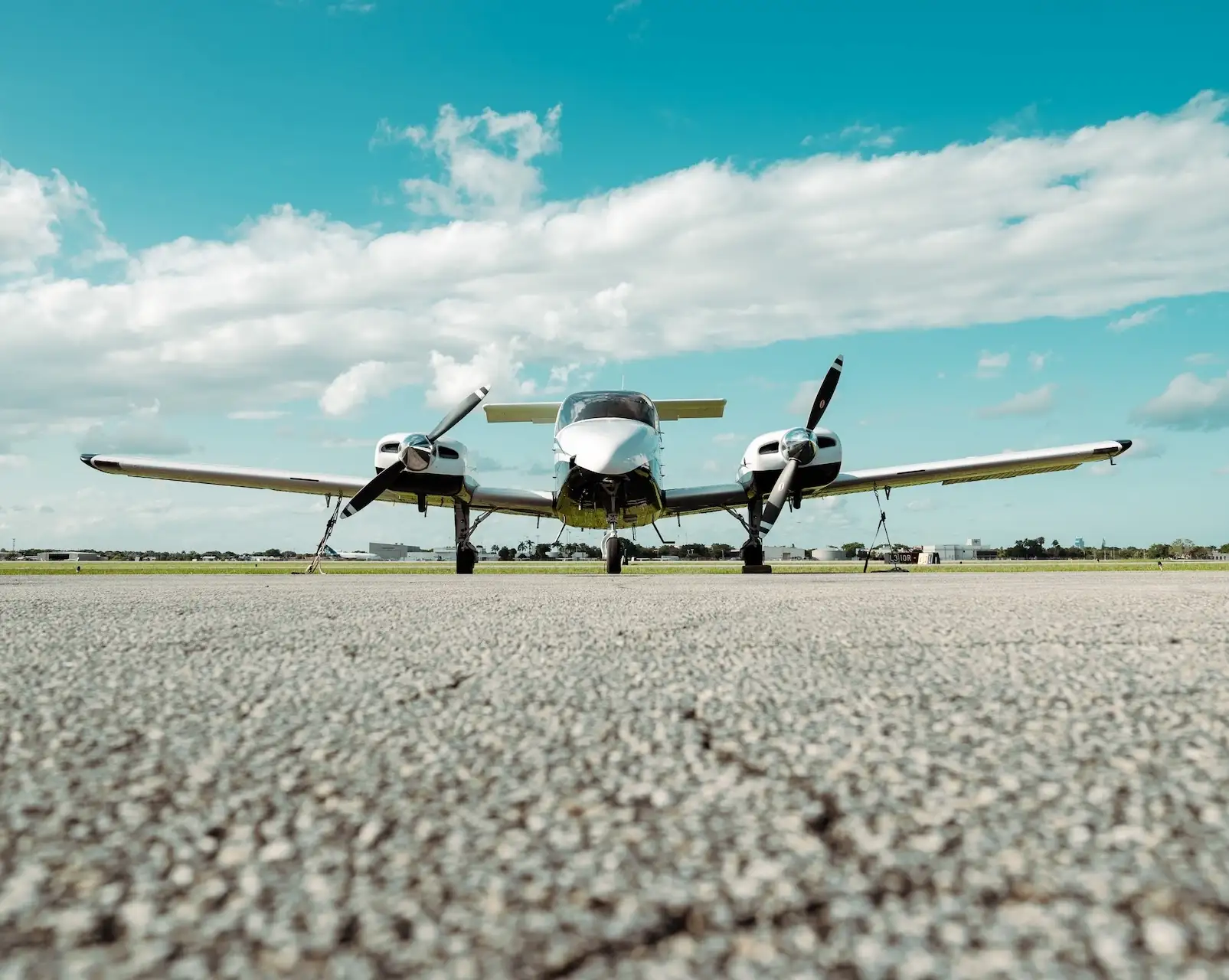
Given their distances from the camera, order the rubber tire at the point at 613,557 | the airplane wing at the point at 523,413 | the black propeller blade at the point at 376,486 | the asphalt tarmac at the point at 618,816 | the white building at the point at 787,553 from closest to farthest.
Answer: the asphalt tarmac at the point at 618,816, the rubber tire at the point at 613,557, the black propeller blade at the point at 376,486, the airplane wing at the point at 523,413, the white building at the point at 787,553

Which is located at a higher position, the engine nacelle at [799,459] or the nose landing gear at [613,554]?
the engine nacelle at [799,459]

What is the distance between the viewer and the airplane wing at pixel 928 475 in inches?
912

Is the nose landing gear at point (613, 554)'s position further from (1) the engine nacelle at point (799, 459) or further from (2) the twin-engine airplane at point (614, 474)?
(1) the engine nacelle at point (799, 459)

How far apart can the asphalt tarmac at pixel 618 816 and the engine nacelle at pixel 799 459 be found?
18.5 m

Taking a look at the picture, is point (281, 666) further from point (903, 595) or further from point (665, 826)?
point (903, 595)

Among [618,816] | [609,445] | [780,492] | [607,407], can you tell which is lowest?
A: [618,816]

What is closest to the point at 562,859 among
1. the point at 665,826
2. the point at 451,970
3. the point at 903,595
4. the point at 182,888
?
the point at 665,826

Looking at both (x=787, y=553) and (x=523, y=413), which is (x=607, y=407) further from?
(x=787, y=553)

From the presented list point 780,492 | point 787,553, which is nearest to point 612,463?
point 780,492

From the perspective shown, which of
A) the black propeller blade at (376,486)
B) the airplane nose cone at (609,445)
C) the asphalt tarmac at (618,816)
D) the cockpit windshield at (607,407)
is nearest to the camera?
the asphalt tarmac at (618,816)

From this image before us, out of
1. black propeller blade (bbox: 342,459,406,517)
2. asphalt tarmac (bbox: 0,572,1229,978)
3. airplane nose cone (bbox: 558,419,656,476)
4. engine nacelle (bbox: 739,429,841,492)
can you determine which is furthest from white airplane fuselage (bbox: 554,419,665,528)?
asphalt tarmac (bbox: 0,572,1229,978)

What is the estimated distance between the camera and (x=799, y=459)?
21953 mm

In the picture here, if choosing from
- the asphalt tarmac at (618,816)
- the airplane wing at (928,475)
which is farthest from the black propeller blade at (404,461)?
the asphalt tarmac at (618,816)

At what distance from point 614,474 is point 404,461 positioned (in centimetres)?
649
